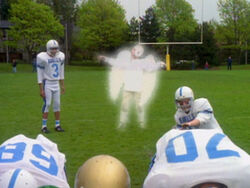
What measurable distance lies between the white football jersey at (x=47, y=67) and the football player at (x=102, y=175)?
5.15 metres

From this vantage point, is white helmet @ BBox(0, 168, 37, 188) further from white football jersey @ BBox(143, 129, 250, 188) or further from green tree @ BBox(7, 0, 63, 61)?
green tree @ BBox(7, 0, 63, 61)

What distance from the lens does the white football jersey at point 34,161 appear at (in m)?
2.32

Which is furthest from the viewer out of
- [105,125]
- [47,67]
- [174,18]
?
[174,18]

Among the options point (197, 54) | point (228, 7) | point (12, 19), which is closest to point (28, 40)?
point (12, 19)

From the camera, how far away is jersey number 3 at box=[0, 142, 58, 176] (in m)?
2.37

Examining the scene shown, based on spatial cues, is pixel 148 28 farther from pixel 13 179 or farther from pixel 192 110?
pixel 13 179

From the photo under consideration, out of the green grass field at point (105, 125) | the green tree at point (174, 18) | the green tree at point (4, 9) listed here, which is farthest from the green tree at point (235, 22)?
the green grass field at point (105, 125)

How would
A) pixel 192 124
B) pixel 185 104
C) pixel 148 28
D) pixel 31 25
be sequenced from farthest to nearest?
pixel 31 25, pixel 148 28, pixel 185 104, pixel 192 124

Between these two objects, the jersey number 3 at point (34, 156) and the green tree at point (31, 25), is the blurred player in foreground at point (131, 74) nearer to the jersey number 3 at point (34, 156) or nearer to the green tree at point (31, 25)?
the jersey number 3 at point (34, 156)

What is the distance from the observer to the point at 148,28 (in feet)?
151

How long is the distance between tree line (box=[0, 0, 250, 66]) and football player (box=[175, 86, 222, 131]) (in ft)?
137

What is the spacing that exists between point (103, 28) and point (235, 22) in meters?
17.9

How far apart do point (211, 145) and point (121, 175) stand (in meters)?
0.68

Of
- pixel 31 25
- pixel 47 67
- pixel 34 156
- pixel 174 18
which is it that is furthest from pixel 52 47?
pixel 174 18
